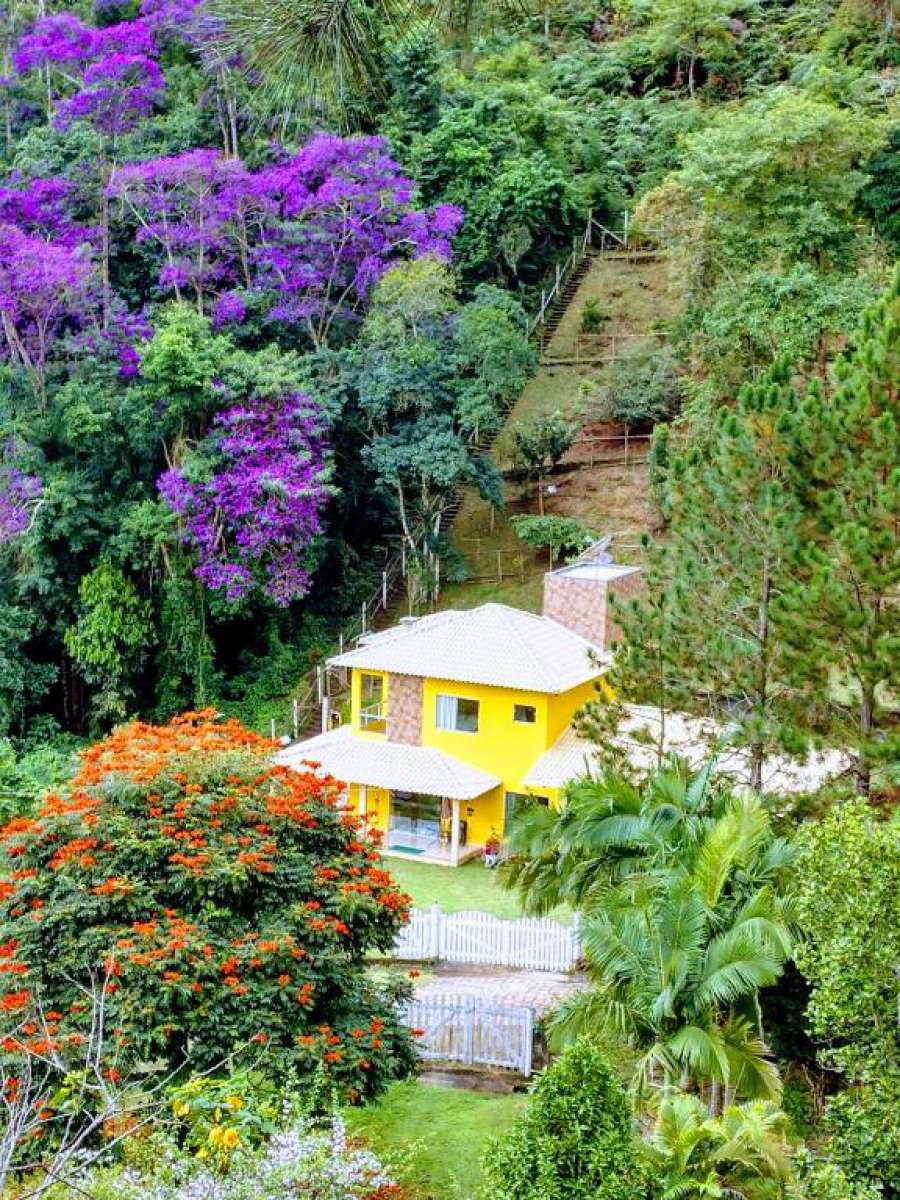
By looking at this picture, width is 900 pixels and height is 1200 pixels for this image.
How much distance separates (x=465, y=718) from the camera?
2339 centimetres

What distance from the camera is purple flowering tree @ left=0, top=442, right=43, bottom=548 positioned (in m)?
26.3

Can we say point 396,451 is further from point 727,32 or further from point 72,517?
point 727,32

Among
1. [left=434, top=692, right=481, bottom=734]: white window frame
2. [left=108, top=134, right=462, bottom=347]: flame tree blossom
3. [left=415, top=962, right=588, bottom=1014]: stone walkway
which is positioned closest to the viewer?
[left=415, top=962, right=588, bottom=1014]: stone walkway

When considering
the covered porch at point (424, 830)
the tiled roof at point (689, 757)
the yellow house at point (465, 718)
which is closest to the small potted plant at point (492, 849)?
the yellow house at point (465, 718)

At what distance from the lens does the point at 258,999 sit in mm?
10805

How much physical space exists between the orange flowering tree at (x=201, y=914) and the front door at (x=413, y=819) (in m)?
10.2

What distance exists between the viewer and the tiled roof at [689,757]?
14624 mm

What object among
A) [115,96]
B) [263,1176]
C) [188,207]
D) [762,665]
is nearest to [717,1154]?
[263,1176]

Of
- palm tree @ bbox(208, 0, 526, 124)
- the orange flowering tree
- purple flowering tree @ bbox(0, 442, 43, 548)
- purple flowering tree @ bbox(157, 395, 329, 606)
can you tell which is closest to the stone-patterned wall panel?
purple flowering tree @ bbox(157, 395, 329, 606)

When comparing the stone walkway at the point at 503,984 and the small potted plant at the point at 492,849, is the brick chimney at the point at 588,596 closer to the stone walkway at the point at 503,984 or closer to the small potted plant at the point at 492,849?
the small potted plant at the point at 492,849

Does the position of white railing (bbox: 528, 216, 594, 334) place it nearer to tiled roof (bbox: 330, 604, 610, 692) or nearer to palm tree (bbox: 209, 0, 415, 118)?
tiled roof (bbox: 330, 604, 610, 692)

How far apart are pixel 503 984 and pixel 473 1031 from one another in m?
2.17

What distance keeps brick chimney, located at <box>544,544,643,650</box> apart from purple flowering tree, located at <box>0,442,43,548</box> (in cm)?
983

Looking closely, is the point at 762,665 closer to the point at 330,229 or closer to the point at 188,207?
the point at 330,229
